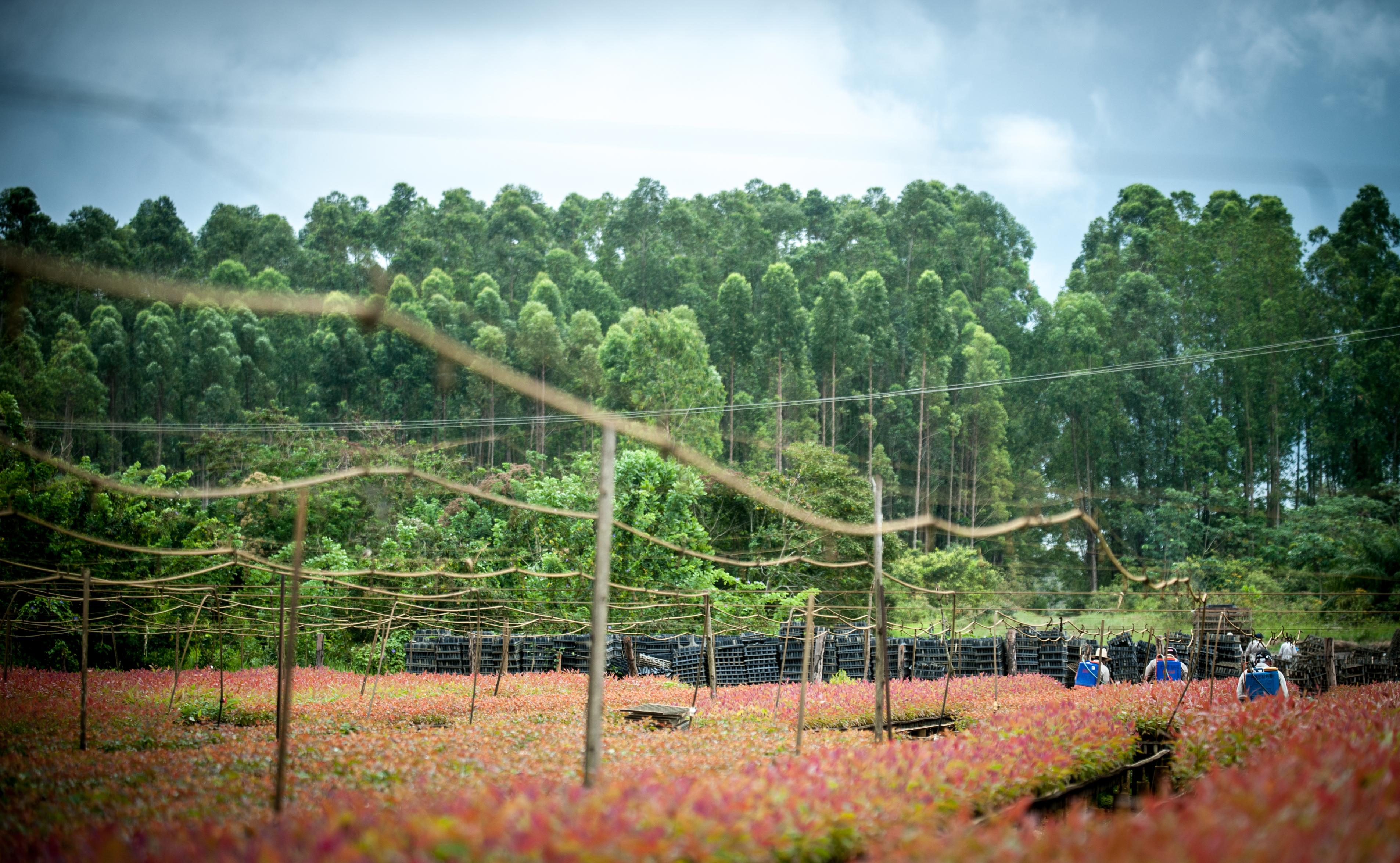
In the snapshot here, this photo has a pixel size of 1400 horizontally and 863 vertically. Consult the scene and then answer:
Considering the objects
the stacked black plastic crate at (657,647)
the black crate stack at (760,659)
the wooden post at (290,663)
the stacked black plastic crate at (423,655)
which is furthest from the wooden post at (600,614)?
the stacked black plastic crate at (423,655)

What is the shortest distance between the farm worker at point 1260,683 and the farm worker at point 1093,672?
2.85 meters

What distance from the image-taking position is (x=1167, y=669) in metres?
14.3

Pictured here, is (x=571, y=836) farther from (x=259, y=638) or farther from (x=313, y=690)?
(x=259, y=638)

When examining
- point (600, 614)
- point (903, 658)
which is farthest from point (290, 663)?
point (903, 658)

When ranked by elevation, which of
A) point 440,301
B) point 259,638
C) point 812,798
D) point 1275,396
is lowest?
point 259,638

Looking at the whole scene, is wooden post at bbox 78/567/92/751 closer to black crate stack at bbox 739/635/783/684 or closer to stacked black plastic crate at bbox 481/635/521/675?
stacked black plastic crate at bbox 481/635/521/675

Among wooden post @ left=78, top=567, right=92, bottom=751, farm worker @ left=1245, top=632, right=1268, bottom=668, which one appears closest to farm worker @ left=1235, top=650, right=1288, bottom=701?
farm worker @ left=1245, top=632, right=1268, bottom=668

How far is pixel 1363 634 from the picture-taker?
883 inches

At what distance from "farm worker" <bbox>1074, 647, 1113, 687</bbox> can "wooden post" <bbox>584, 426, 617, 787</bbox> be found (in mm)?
11603

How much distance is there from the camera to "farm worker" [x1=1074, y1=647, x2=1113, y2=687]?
14.4m

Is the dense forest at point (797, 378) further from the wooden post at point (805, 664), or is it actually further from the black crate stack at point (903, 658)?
the wooden post at point (805, 664)

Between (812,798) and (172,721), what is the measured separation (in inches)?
383

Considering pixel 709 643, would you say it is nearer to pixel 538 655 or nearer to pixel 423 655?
pixel 538 655

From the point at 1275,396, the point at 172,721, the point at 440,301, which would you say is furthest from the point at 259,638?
the point at 1275,396
